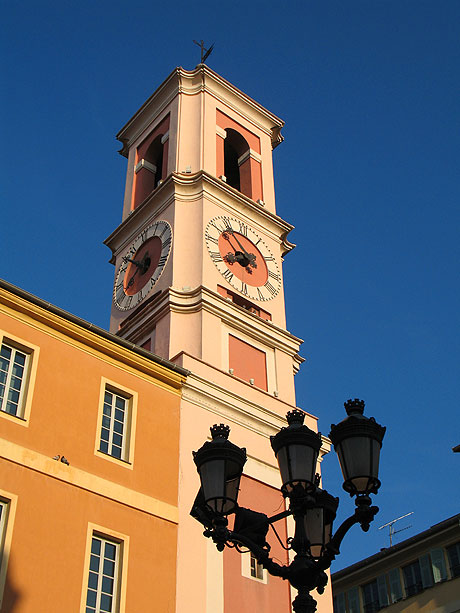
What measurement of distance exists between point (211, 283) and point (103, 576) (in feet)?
34.7

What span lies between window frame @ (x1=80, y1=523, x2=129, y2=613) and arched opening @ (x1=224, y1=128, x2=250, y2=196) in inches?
690

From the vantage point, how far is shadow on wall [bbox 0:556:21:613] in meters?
14.1

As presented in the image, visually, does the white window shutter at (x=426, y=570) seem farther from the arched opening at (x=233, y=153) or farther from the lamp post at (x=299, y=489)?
the lamp post at (x=299, y=489)

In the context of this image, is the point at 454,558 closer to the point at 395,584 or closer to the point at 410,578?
the point at 410,578

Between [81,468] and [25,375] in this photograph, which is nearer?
[81,468]

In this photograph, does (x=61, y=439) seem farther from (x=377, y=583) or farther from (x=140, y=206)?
(x=377, y=583)

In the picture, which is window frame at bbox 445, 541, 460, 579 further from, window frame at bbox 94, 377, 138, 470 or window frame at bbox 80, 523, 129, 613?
window frame at bbox 80, 523, 129, 613

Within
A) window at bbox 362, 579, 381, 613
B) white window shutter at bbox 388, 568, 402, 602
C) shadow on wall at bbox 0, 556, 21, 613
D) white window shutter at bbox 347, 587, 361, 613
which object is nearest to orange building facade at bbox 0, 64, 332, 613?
shadow on wall at bbox 0, 556, 21, 613

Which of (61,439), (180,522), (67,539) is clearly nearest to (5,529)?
(67,539)

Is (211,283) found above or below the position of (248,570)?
above

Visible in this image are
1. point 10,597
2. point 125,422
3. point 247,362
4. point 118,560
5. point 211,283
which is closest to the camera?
point 10,597

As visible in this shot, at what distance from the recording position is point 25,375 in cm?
1712

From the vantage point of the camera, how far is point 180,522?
17875 mm

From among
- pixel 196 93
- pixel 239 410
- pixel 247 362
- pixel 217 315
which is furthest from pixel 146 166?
pixel 239 410
